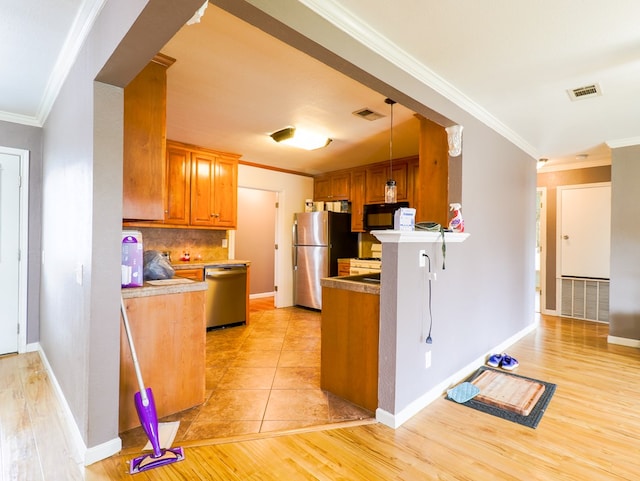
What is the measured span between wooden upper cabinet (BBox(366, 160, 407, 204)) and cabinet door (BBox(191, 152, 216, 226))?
2.40m

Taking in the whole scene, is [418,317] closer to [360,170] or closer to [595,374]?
[595,374]

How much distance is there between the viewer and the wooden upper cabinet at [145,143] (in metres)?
2.09

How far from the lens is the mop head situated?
1.66 meters

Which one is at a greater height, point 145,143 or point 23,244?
point 145,143

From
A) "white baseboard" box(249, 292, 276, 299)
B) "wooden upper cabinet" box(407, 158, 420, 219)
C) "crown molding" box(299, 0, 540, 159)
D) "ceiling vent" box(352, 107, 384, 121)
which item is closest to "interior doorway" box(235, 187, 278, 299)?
"white baseboard" box(249, 292, 276, 299)

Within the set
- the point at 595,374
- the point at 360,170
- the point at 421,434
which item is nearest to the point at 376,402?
the point at 421,434

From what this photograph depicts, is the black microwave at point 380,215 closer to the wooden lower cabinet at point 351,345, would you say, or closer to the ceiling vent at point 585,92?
the ceiling vent at point 585,92

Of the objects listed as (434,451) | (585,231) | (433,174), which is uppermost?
(433,174)

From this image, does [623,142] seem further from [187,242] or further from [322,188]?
[187,242]

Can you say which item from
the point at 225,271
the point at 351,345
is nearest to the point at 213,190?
the point at 225,271

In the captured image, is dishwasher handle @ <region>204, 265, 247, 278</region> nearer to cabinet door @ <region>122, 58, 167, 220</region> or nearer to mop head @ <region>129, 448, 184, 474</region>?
cabinet door @ <region>122, 58, 167, 220</region>

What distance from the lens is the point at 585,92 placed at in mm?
2643

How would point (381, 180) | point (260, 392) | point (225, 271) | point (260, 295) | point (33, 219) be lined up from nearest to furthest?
point (260, 392)
point (33, 219)
point (225, 271)
point (381, 180)
point (260, 295)

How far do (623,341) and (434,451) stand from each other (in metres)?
3.53
